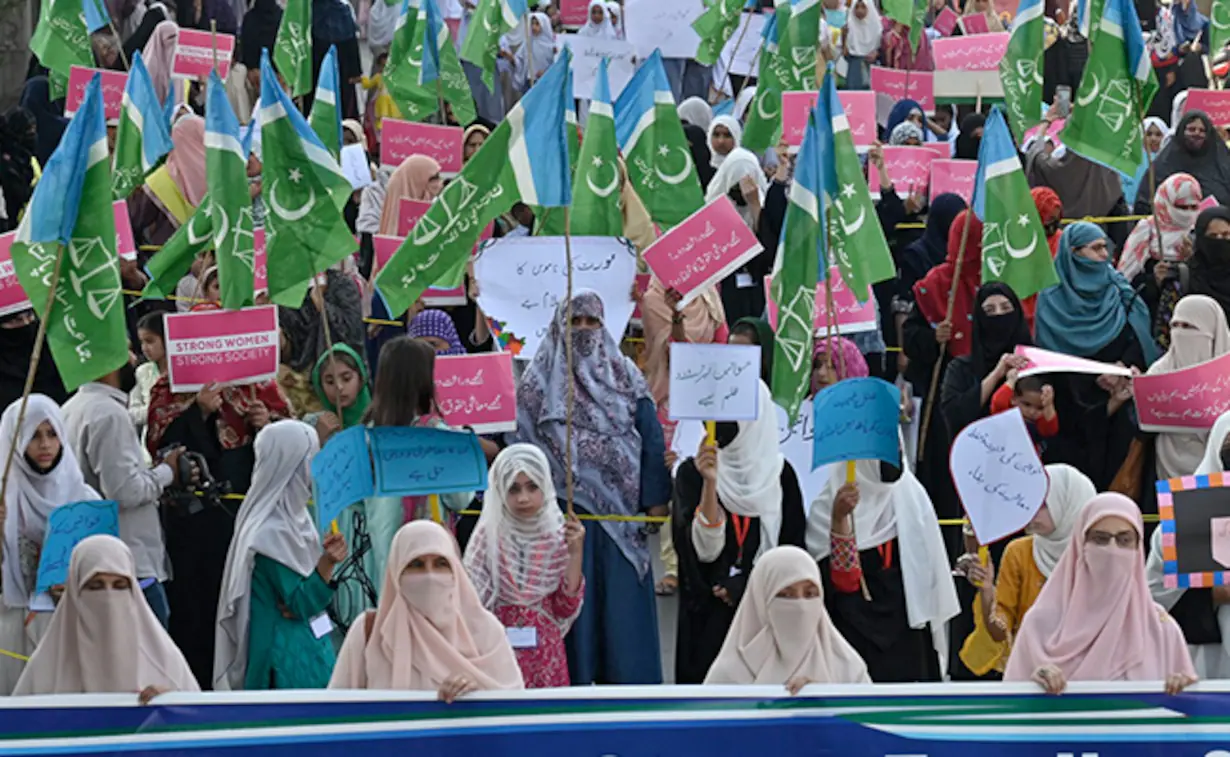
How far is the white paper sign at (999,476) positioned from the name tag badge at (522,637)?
1.45m

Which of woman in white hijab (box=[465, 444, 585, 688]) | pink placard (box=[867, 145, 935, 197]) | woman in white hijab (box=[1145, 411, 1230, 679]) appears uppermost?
pink placard (box=[867, 145, 935, 197])

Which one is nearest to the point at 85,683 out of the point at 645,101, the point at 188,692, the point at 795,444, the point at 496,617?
the point at 188,692

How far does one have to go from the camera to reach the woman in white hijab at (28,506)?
7980mm

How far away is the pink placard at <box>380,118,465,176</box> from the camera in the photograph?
12.3 meters

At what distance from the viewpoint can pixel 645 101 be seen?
11422mm

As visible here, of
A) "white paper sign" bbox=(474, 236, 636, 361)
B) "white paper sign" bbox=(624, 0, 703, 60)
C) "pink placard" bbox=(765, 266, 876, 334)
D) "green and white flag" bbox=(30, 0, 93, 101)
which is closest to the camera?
"white paper sign" bbox=(474, 236, 636, 361)

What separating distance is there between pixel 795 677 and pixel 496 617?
1.38 m

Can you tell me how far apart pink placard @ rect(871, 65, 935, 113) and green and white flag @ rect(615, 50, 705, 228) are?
15.0 ft

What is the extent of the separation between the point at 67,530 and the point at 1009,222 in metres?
4.05

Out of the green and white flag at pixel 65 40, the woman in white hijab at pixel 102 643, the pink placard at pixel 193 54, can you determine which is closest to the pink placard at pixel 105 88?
the green and white flag at pixel 65 40

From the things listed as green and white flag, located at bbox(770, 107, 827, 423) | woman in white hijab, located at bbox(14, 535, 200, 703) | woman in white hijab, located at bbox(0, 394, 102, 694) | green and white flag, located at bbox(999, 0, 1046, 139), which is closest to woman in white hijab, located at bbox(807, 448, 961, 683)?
green and white flag, located at bbox(770, 107, 827, 423)

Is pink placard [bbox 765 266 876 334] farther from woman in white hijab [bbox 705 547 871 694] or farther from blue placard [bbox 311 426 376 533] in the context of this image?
woman in white hijab [bbox 705 547 871 694]

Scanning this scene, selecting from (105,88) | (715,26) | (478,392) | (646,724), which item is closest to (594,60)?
(715,26)

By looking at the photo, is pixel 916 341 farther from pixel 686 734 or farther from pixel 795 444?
pixel 686 734
